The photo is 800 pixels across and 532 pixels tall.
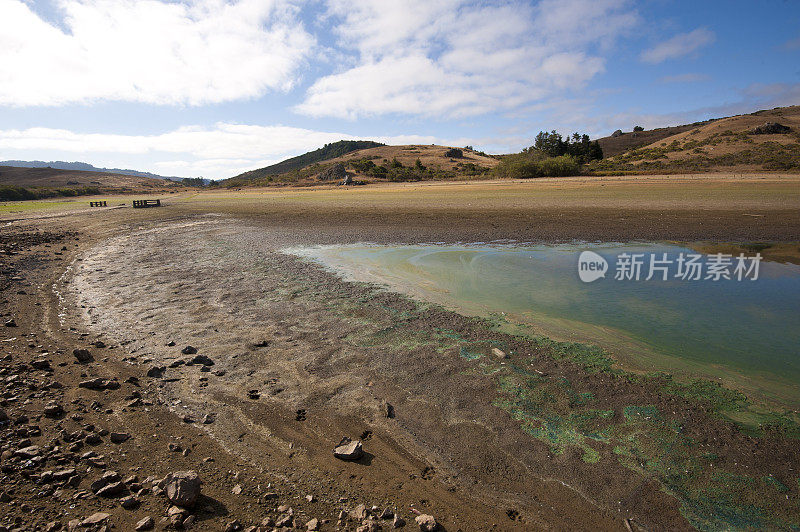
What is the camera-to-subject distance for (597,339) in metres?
5.98

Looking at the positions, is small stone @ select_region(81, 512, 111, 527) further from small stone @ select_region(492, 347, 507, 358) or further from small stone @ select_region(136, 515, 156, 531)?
small stone @ select_region(492, 347, 507, 358)

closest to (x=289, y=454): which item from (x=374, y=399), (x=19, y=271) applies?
(x=374, y=399)

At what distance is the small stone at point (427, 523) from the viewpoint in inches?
104

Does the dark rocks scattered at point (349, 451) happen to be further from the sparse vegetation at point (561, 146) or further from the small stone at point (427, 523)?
the sparse vegetation at point (561, 146)

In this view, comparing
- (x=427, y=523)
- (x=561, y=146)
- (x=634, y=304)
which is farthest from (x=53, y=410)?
(x=561, y=146)

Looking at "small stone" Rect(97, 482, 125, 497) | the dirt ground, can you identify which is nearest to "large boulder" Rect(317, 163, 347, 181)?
the dirt ground

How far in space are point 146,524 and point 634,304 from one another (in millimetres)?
7974

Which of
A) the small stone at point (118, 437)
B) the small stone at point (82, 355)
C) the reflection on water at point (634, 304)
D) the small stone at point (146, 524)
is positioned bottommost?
the reflection on water at point (634, 304)

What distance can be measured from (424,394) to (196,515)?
2.49m

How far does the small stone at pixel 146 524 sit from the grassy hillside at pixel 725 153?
156 feet

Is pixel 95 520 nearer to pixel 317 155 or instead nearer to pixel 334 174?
pixel 334 174

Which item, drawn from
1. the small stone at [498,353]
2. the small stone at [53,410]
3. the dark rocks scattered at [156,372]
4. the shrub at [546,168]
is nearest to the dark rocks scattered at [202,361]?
the dark rocks scattered at [156,372]

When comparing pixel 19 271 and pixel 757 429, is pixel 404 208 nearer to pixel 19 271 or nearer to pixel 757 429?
pixel 19 271

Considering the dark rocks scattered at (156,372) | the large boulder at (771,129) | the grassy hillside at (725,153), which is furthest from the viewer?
the large boulder at (771,129)
